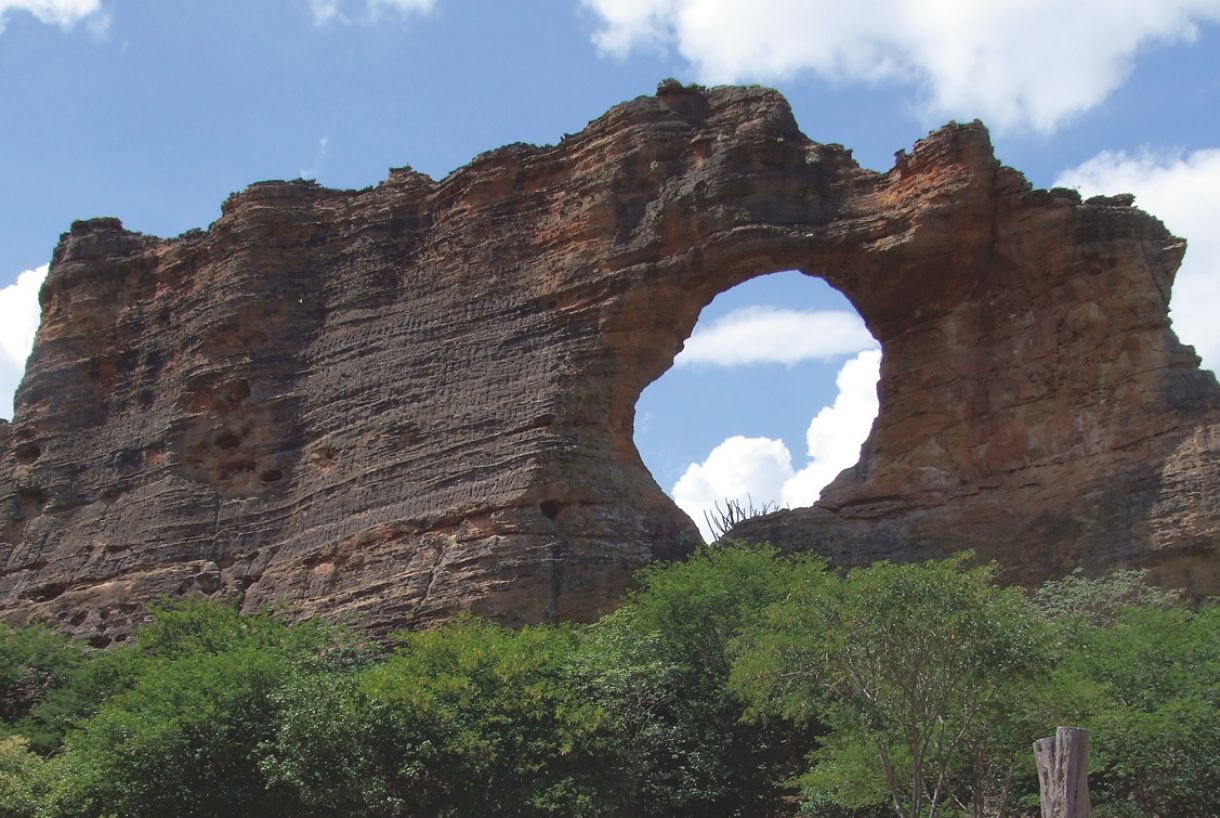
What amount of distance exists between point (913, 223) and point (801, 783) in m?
11.1

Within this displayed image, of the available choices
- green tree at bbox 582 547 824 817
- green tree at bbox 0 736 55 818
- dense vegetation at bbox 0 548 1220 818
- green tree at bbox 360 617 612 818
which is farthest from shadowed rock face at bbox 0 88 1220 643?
green tree at bbox 0 736 55 818

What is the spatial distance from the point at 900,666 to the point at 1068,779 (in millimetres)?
5677

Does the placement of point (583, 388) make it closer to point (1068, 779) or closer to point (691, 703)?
point (691, 703)

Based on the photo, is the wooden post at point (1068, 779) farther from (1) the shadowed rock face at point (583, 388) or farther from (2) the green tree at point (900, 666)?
(1) the shadowed rock face at point (583, 388)

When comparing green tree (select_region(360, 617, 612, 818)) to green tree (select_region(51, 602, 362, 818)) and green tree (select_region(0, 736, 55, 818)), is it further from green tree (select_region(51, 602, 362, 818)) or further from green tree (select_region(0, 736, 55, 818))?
green tree (select_region(0, 736, 55, 818))

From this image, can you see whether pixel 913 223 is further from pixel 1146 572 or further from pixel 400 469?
pixel 400 469

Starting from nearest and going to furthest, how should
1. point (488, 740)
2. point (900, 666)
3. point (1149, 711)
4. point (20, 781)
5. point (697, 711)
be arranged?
point (900, 666) → point (1149, 711) → point (488, 740) → point (20, 781) → point (697, 711)

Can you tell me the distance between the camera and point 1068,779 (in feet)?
32.8

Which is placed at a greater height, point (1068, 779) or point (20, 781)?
point (20, 781)

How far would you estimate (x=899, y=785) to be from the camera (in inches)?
650

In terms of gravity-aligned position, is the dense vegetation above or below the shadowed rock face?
below

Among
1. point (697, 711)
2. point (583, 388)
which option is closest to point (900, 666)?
point (697, 711)

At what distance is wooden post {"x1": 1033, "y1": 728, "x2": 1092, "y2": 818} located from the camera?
9.98 metres

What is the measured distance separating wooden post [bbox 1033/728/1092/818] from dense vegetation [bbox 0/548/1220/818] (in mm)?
4914
